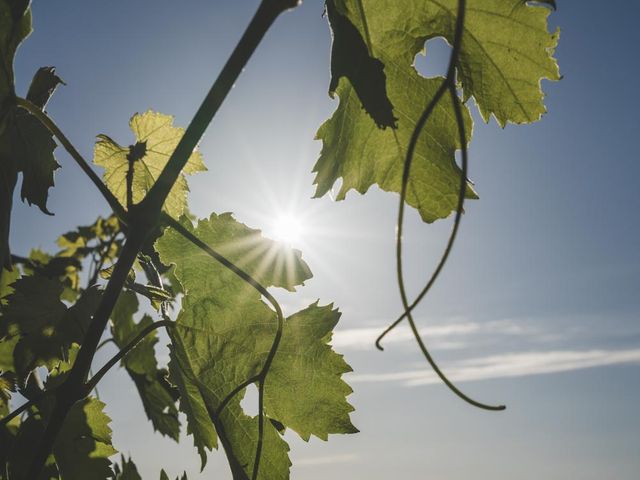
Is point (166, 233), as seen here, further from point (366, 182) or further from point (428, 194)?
point (428, 194)

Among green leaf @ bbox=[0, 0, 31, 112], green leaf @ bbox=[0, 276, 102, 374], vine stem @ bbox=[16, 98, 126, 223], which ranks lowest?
green leaf @ bbox=[0, 276, 102, 374]

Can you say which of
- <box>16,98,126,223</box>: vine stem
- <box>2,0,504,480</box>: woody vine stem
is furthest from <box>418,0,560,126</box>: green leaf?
<box>16,98,126,223</box>: vine stem

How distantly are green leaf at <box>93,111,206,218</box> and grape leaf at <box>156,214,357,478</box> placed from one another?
32 centimetres

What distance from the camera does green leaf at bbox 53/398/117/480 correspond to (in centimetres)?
174

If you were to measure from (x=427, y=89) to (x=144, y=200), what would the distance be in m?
0.79

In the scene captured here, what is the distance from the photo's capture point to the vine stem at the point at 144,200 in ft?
2.84

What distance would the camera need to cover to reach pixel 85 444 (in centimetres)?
177

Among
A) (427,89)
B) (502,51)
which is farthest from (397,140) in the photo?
(502,51)

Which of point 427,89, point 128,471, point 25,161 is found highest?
point 427,89

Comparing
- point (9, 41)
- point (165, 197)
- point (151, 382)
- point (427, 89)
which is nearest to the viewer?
point (165, 197)

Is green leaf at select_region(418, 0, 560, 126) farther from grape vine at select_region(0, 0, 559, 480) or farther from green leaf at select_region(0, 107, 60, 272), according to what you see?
green leaf at select_region(0, 107, 60, 272)

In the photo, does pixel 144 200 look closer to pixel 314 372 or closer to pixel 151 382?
pixel 314 372

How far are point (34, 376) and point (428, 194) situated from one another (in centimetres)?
128

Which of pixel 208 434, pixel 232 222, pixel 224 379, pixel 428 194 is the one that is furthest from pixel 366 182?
pixel 208 434
